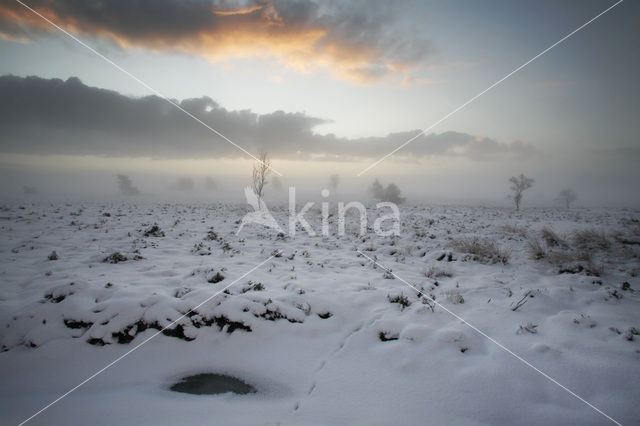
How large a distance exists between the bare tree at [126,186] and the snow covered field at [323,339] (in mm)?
80185

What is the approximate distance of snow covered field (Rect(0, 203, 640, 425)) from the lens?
3.25 meters

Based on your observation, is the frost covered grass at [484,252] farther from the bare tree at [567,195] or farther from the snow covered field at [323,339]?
the bare tree at [567,195]

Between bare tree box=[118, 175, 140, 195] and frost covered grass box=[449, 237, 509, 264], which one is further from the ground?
bare tree box=[118, 175, 140, 195]

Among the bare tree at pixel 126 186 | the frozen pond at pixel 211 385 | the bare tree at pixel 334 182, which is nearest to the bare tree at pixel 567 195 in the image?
the bare tree at pixel 334 182

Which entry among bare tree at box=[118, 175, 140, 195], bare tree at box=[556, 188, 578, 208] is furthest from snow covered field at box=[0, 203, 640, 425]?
bare tree at box=[556, 188, 578, 208]

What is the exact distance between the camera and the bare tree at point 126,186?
239 ft

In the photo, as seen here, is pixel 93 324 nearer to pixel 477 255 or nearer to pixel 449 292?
pixel 449 292

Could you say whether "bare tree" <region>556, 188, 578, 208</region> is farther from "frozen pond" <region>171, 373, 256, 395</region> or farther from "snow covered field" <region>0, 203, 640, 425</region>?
"frozen pond" <region>171, 373, 256, 395</region>

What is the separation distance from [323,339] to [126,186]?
89.3 m

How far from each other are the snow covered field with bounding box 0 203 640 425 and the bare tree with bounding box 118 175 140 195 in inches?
3157

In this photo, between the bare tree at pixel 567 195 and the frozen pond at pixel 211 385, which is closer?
the frozen pond at pixel 211 385

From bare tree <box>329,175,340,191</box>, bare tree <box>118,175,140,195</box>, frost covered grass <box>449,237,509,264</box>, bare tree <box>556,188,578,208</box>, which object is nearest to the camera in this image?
frost covered grass <box>449,237,509,264</box>

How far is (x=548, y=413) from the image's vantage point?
3.04 metres

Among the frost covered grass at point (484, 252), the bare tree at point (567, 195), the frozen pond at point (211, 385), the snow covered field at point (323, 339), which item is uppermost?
the bare tree at point (567, 195)
